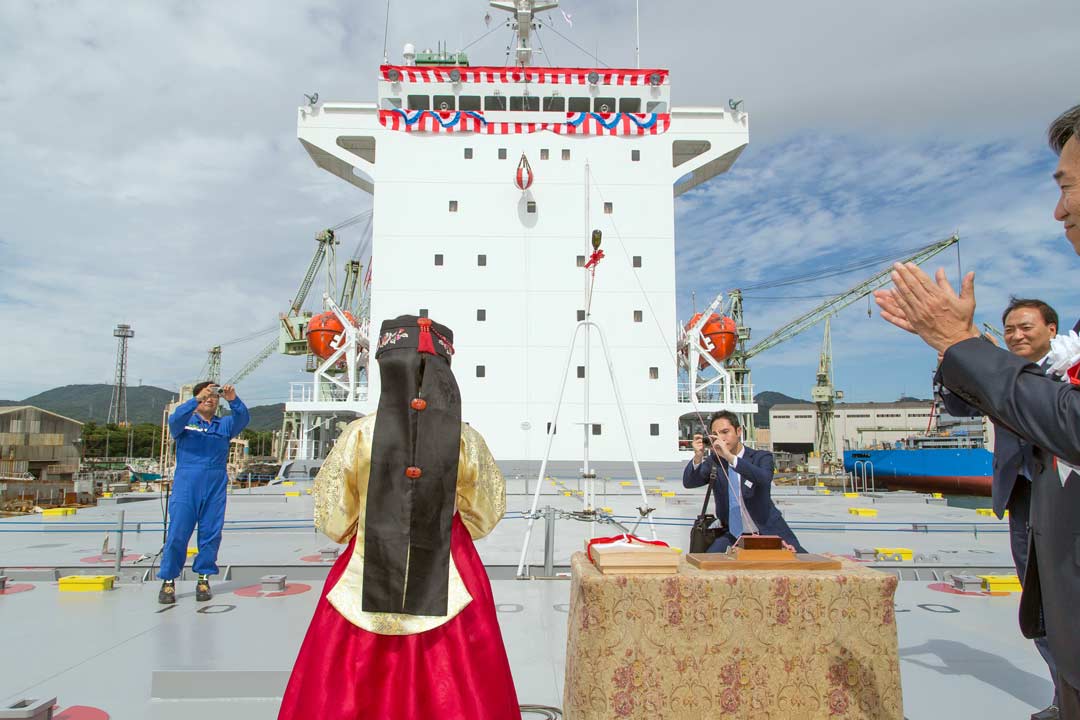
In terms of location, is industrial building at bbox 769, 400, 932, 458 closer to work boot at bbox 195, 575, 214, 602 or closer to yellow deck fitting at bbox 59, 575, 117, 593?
work boot at bbox 195, 575, 214, 602

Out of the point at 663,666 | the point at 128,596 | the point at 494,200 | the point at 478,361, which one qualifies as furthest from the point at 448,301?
the point at 663,666

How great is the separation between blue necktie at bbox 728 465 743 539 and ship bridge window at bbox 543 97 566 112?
16.7 meters

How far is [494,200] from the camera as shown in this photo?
17.4 metres

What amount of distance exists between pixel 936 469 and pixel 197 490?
3283cm

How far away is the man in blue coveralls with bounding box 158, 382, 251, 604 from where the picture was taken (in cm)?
427

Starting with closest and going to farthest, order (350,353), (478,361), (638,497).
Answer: (638,497) < (478,361) < (350,353)

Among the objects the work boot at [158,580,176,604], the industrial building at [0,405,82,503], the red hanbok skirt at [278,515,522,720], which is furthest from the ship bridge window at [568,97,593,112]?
the industrial building at [0,405,82,503]

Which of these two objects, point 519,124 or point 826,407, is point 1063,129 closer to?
point 519,124

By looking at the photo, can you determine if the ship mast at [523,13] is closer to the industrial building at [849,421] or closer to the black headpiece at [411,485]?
the black headpiece at [411,485]

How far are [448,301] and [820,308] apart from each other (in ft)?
108

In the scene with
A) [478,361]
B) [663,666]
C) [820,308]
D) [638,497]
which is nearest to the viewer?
[663,666]

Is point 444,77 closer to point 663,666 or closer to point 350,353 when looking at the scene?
point 350,353

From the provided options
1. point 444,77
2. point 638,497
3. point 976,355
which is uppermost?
point 444,77

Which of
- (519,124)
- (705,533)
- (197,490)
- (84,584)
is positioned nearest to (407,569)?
(705,533)
